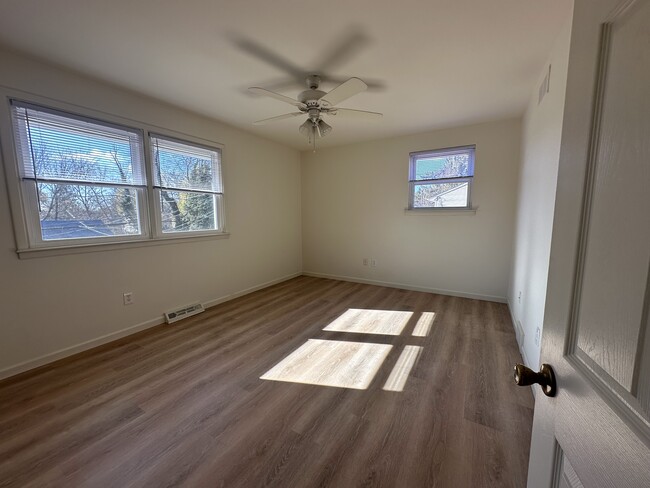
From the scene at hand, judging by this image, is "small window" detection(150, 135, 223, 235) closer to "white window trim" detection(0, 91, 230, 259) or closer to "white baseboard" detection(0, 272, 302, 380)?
"white window trim" detection(0, 91, 230, 259)

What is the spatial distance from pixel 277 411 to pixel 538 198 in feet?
8.11

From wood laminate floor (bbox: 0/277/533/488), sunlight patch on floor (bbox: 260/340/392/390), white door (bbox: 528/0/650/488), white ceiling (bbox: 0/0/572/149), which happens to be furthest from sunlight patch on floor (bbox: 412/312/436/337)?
white ceiling (bbox: 0/0/572/149)

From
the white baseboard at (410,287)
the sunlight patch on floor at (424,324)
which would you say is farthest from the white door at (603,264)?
the white baseboard at (410,287)

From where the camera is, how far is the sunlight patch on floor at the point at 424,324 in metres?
2.73

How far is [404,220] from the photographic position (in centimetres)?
411

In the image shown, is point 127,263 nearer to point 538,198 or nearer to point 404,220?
point 404,220

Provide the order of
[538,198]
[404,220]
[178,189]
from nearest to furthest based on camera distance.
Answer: [538,198]
[178,189]
[404,220]

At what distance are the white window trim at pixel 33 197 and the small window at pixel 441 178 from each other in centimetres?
313

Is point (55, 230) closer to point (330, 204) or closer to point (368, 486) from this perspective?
point (368, 486)

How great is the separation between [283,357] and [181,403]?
807 millimetres

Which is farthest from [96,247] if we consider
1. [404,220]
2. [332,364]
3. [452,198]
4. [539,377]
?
[452,198]

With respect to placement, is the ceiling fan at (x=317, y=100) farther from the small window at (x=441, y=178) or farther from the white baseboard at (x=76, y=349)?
the white baseboard at (x=76, y=349)

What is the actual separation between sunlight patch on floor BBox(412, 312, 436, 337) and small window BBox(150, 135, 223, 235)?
109 inches

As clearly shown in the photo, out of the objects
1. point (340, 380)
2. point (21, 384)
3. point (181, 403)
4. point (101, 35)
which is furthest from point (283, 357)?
point (101, 35)
